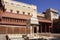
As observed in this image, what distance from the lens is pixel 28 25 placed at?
76.8ft

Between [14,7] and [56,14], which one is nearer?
[14,7]

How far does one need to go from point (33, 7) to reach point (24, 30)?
75.1 feet

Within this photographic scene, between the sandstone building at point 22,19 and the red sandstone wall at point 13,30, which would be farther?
the sandstone building at point 22,19

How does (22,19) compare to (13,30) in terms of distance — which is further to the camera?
(22,19)

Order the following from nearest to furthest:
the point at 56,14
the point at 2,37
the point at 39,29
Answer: the point at 2,37
the point at 39,29
the point at 56,14

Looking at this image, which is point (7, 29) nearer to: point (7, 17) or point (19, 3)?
point (7, 17)

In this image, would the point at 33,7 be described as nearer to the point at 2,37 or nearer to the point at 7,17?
the point at 7,17

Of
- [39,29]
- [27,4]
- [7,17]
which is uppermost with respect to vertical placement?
[27,4]

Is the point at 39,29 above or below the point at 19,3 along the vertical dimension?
below

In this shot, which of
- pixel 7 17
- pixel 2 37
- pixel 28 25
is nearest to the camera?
pixel 2 37

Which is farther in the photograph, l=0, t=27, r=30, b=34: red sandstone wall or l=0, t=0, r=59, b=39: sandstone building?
l=0, t=0, r=59, b=39: sandstone building

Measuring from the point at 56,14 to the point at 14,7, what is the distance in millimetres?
15372

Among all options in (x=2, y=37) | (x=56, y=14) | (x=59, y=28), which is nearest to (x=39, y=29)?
(x=59, y=28)

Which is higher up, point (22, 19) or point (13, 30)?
point (22, 19)
